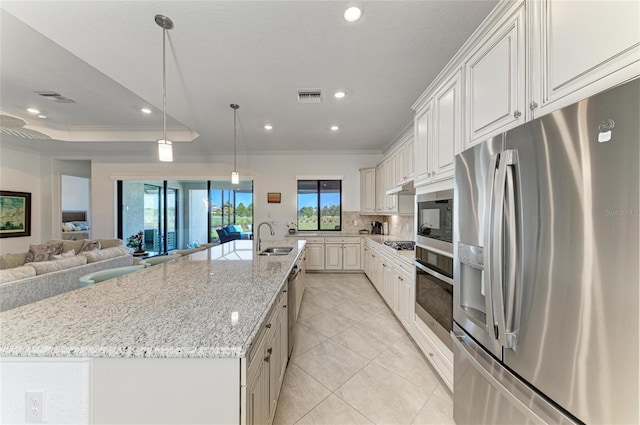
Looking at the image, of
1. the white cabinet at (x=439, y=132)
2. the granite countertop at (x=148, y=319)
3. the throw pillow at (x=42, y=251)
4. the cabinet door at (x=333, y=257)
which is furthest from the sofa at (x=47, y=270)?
the white cabinet at (x=439, y=132)

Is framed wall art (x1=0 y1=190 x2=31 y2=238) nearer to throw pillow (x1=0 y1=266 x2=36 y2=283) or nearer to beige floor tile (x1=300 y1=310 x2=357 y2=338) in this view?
throw pillow (x1=0 y1=266 x2=36 y2=283)

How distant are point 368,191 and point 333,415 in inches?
174

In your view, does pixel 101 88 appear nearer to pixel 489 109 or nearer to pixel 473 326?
pixel 489 109

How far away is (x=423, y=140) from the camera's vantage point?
7.57ft

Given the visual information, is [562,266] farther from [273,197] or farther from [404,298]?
[273,197]

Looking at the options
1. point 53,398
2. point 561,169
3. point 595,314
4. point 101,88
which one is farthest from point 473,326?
point 101,88

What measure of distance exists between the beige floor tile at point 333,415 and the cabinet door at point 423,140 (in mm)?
1907

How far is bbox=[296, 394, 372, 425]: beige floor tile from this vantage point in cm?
161

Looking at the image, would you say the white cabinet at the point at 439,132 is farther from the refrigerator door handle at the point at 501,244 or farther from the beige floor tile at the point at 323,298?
the beige floor tile at the point at 323,298

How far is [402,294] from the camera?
2.77m

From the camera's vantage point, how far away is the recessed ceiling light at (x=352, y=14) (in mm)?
→ 1665

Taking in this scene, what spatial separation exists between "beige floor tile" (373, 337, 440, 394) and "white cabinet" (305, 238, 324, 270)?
9.43 ft

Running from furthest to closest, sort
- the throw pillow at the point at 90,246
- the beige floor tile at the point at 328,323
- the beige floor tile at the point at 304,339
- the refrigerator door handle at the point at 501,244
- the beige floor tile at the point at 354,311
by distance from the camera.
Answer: the throw pillow at the point at 90,246
the beige floor tile at the point at 354,311
the beige floor tile at the point at 328,323
the beige floor tile at the point at 304,339
the refrigerator door handle at the point at 501,244

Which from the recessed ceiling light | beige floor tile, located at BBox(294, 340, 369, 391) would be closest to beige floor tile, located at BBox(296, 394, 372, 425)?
beige floor tile, located at BBox(294, 340, 369, 391)
